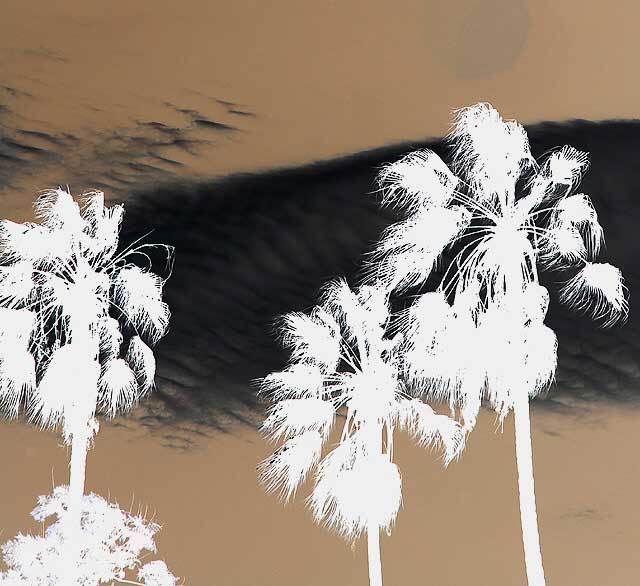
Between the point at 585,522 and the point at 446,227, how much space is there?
3637 millimetres

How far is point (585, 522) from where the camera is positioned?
11805mm

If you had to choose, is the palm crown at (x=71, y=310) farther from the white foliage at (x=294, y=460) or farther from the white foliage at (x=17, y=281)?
the white foliage at (x=294, y=460)

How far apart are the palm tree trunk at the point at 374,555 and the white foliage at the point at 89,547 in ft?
10.4

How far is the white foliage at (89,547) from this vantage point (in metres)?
14.5

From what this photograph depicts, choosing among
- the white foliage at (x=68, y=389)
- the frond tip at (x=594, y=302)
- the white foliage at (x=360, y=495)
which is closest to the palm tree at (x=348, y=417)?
the white foliage at (x=360, y=495)

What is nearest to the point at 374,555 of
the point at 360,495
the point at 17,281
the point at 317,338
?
the point at 360,495

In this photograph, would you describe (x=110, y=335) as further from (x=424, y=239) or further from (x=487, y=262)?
(x=487, y=262)

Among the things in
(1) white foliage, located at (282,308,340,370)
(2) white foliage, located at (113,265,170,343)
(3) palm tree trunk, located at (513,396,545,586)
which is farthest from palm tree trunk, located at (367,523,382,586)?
(2) white foliage, located at (113,265,170,343)

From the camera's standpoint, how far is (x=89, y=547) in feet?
52.7

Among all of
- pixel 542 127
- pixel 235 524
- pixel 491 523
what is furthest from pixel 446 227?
pixel 235 524

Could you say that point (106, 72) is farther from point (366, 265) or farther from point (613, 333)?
point (613, 333)

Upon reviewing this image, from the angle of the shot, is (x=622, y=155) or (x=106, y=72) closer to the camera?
(x=622, y=155)

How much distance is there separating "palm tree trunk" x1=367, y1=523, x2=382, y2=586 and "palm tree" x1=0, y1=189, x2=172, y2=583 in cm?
307

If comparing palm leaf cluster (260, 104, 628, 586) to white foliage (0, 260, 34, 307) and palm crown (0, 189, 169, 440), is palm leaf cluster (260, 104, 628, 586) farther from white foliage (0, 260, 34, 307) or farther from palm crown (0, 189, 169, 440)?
white foliage (0, 260, 34, 307)
